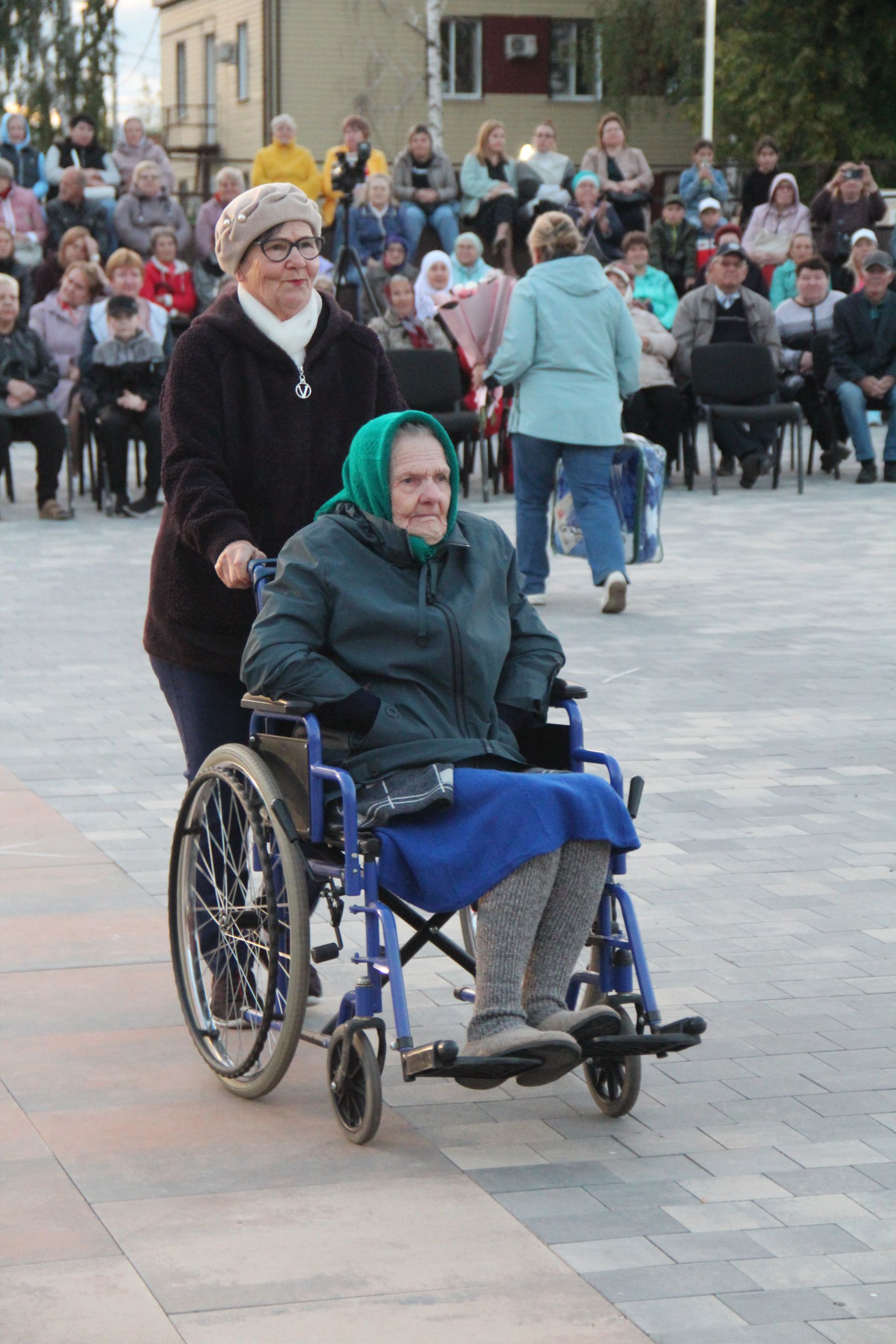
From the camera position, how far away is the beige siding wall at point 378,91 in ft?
136

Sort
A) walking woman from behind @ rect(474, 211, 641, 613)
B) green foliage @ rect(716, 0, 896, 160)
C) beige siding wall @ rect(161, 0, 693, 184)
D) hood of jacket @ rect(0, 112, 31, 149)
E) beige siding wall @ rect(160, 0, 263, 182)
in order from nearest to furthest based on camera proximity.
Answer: walking woman from behind @ rect(474, 211, 641, 613) < hood of jacket @ rect(0, 112, 31, 149) < green foliage @ rect(716, 0, 896, 160) < beige siding wall @ rect(161, 0, 693, 184) < beige siding wall @ rect(160, 0, 263, 182)

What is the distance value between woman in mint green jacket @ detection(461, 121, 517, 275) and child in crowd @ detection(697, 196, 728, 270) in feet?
5.94

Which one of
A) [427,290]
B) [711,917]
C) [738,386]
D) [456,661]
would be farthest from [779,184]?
[456,661]

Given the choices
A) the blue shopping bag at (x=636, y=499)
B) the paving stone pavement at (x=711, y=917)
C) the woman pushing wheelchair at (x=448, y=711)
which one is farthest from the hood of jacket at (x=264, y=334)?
the blue shopping bag at (x=636, y=499)

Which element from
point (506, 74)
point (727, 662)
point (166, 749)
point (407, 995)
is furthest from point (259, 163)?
point (506, 74)

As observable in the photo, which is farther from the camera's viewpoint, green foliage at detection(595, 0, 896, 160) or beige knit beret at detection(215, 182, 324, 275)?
green foliage at detection(595, 0, 896, 160)

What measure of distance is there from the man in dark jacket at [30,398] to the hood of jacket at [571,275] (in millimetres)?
5624

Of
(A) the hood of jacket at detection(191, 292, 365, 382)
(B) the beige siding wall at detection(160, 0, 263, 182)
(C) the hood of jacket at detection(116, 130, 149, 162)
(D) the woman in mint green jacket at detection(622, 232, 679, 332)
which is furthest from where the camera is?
(B) the beige siding wall at detection(160, 0, 263, 182)

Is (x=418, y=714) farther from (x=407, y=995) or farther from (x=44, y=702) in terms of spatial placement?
(x=44, y=702)

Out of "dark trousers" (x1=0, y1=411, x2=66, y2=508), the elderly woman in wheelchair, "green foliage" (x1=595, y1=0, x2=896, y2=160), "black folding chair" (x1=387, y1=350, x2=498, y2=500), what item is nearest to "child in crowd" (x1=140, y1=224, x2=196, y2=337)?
"dark trousers" (x1=0, y1=411, x2=66, y2=508)

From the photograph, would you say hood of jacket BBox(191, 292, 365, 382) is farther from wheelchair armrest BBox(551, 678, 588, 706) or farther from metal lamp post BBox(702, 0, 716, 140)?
metal lamp post BBox(702, 0, 716, 140)

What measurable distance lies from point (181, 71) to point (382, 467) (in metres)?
47.4

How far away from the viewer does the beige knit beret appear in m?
4.68

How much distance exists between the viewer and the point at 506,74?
4316cm
